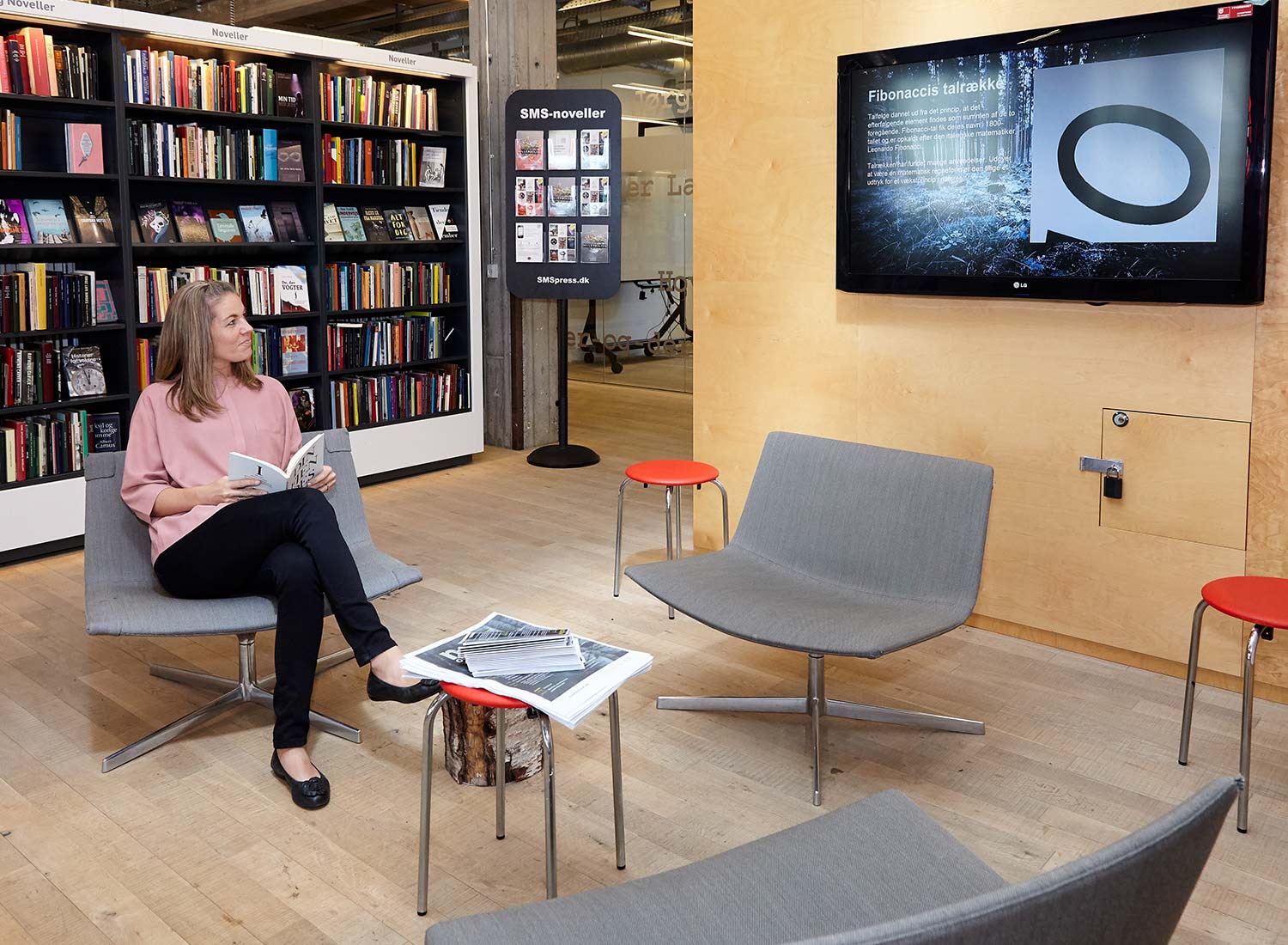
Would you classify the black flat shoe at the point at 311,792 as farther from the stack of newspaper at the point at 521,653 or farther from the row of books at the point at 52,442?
the row of books at the point at 52,442

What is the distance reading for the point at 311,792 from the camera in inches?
110

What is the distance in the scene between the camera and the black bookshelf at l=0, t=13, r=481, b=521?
16.4 ft

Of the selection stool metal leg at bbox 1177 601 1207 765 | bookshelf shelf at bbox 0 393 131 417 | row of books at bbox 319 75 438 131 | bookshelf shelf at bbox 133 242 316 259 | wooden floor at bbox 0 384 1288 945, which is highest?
row of books at bbox 319 75 438 131

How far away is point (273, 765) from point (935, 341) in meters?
2.54

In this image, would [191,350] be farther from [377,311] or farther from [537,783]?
[377,311]

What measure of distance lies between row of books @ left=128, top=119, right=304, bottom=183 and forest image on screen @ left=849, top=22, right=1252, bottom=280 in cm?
314

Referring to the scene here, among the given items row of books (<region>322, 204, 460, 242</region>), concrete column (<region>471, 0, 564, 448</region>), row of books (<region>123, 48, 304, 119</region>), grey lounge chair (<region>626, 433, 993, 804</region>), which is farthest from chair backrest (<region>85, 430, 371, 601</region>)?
concrete column (<region>471, 0, 564, 448</region>)

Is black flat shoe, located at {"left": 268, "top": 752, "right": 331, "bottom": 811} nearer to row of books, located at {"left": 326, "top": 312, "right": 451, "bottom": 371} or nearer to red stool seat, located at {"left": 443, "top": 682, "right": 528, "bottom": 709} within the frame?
red stool seat, located at {"left": 443, "top": 682, "right": 528, "bottom": 709}

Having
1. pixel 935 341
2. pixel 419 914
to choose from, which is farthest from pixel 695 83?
pixel 419 914

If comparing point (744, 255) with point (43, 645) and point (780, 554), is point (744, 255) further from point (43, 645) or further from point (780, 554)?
point (43, 645)

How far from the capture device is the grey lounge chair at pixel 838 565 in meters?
2.91

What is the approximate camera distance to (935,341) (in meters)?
4.01

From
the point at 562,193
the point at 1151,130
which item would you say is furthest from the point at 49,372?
the point at 1151,130

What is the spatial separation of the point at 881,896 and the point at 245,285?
16.3ft
